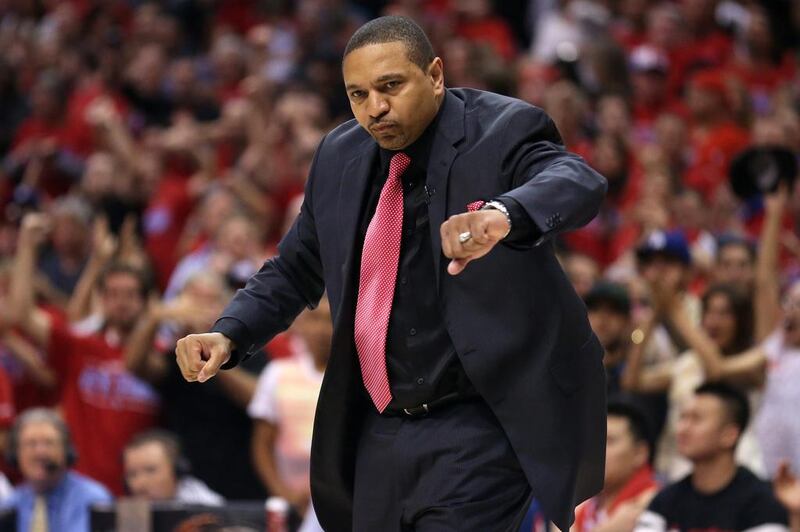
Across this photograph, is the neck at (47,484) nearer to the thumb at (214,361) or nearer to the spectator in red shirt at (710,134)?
the thumb at (214,361)

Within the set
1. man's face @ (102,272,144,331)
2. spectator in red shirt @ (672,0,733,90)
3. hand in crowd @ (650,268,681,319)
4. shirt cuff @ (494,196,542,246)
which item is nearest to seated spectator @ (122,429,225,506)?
man's face @ (102,272,144,331)

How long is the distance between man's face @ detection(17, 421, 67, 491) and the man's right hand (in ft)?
9.75

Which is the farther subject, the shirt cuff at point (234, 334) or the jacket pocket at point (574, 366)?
the shirt cuff at point (234, 334)

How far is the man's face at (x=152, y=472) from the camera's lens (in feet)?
19.1

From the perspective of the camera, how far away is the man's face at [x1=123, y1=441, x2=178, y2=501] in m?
5.83

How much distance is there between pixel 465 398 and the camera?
9.86 feet

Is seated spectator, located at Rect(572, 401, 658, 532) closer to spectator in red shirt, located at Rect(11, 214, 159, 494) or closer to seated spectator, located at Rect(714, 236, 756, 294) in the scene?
seated spectator, located at Rect(714, 236, 756, 294)

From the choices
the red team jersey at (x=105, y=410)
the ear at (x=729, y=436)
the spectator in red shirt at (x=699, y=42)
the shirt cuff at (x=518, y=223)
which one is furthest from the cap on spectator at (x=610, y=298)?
the spectator in red shirt at (x=699, y=42)

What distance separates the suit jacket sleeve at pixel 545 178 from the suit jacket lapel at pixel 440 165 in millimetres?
121

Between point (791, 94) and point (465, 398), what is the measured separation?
6.34 meters

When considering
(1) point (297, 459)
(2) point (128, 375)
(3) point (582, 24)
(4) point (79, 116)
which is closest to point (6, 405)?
(2) point (128, 375)

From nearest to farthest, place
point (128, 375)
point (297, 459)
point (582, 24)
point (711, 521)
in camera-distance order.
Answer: point (711, 521) < point (297, 459) < point (128, 375) < point (582, 24)

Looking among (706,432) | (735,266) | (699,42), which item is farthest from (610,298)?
(699,42)

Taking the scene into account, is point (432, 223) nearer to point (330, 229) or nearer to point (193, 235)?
point (330, 229)
